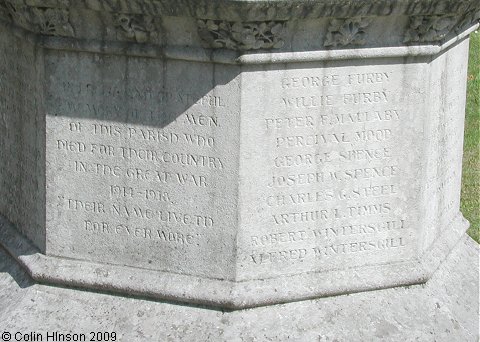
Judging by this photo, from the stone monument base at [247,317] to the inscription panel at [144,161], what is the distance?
0.29 metres

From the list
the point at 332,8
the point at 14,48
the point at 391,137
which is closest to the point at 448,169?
the point at 391,137

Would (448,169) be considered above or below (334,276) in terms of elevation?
above

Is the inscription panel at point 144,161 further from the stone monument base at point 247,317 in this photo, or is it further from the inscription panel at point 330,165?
the stone monument base at point 247,317

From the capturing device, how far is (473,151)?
37.7ft

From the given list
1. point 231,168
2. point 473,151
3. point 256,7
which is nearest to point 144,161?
point 231,168

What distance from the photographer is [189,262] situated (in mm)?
7305

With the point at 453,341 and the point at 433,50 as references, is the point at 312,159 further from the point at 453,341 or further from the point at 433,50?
the point at 453,341

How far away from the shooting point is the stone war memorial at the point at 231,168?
695cm

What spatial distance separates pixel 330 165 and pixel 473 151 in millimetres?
4590

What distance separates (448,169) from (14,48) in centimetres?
316

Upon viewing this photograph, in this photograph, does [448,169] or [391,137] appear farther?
[448,169]

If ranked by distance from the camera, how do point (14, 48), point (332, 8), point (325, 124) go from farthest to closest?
point (14, 48) → point (325, 124) → point (332, 8)

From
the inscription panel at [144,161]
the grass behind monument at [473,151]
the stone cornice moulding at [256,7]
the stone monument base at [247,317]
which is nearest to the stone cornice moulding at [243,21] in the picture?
the stone cornice moulding at [256,7]

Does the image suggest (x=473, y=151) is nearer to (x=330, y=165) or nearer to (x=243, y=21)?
(x=330, y=165)
